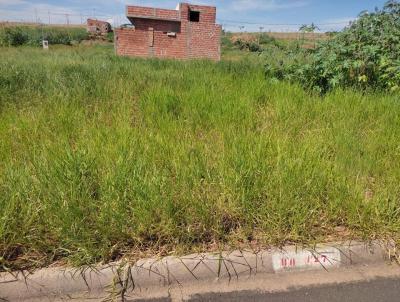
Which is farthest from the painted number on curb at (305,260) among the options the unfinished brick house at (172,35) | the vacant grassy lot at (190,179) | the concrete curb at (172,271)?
the unfinished brick house at (172,35)

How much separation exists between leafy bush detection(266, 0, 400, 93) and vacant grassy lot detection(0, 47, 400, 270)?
1129mm

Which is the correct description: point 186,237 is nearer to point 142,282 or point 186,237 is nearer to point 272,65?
point 142,282

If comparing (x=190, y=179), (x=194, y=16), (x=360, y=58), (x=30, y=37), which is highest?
(x=194, y=16)

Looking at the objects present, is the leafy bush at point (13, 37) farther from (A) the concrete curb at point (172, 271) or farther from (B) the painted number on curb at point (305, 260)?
(B) the painted number on curb at point (305, 260)

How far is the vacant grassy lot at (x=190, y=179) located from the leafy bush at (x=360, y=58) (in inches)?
44.4

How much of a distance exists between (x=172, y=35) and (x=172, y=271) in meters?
22.9

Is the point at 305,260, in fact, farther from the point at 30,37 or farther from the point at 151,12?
the point at 30,37

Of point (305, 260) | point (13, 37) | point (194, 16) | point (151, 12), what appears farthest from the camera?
point (13, 37)

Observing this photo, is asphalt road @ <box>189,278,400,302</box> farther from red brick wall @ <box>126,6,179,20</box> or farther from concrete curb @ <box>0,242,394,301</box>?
red brick wall @ <box>126,6,179,20</box>

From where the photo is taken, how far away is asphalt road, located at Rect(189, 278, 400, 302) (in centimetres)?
177

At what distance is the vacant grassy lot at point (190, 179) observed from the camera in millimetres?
2014

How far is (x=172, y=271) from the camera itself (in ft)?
6.19

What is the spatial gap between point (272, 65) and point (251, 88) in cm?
110

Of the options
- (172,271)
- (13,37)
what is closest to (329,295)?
(172,271)
